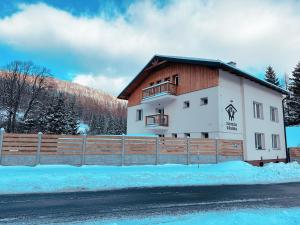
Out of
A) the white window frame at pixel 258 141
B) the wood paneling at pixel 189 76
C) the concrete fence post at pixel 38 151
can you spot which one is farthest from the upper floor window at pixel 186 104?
the concrete fence post at pixel 38 151

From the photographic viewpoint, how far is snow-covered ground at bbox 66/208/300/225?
578 cm

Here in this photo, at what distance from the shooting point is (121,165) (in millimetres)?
16500

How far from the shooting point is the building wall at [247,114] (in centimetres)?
2177

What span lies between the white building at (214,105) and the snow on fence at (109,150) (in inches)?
84.8

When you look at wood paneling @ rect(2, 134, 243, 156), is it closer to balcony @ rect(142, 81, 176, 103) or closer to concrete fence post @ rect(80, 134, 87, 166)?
concrete fence post @ rect(80, 134, 87, 166)

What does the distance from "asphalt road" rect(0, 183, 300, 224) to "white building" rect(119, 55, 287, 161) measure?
1177 centimetres

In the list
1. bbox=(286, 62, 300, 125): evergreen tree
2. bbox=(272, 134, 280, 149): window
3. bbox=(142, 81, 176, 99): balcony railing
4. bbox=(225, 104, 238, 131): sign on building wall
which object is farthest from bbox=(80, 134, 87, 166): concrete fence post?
bbox=(286, 62, 300, 125): evergreen tree

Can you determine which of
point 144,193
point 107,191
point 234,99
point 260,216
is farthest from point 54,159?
point 234,99

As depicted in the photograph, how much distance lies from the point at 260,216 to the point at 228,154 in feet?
46.4

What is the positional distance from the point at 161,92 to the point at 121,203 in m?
18.6

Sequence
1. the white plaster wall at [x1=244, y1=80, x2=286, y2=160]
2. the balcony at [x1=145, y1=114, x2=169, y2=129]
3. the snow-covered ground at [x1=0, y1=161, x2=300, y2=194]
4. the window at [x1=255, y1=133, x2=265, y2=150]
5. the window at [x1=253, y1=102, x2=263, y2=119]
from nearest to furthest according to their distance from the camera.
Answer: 1. the snow-covered ground at [x1=0, y1=161, x2=300, y2=194]
2. the white plaster wall at [x1=244, y1=80, x2=286, y2=160]
3. the window at [x1=255, y1=133, x2=265, y2=150]
4. the window at [x1=253, y1=102, x2=263, y2=119]
5. the balcony at [x1=145, y1=114, x2=169, y2=129]

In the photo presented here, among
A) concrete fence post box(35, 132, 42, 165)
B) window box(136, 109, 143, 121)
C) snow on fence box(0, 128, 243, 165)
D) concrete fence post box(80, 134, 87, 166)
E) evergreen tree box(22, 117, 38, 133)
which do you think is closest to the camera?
snow on fence box(0, 128, 243, 165)

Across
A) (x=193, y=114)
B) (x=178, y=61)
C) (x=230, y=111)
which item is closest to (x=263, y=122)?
(x=230, y=111)

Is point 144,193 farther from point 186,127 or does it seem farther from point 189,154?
point 186,127
